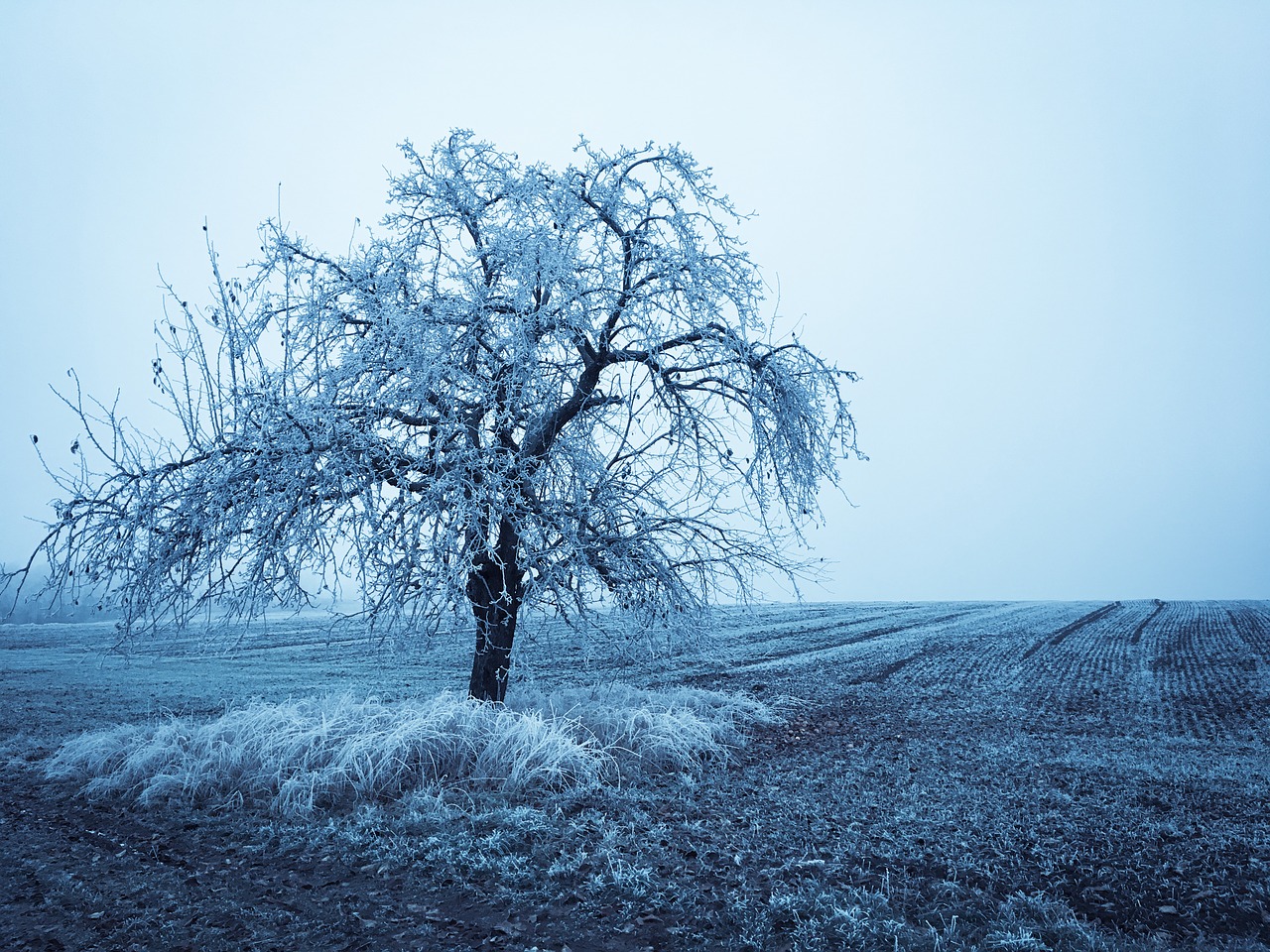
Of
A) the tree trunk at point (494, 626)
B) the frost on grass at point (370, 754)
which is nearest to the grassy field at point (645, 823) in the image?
the frost on grass at point (370, 754)

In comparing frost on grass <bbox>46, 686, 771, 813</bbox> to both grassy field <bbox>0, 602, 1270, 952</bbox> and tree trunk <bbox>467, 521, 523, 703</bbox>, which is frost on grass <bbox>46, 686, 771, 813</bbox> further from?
tree trunk <bbox>467, 521, 523, 703</bbox>

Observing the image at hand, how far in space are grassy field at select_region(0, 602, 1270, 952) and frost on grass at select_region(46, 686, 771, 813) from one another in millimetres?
31

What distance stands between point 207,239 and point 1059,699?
1333cm

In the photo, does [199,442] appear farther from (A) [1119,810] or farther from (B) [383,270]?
(A) [1119,810]

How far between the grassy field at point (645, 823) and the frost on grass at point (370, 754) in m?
0.03

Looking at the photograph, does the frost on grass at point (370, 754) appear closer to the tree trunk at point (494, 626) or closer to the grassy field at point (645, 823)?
the grassy field at point (645, 823)

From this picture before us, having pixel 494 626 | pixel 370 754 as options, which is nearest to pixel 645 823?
pixel 370 754

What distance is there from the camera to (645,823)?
18.9ft

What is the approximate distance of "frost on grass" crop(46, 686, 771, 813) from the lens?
6.49 m

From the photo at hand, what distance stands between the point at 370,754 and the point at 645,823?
104 inches

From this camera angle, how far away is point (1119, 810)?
590 centimetres

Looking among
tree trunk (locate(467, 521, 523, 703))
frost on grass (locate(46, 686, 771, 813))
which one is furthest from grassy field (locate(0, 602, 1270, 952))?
tree trunk (locate(467, 521, 523, 703))

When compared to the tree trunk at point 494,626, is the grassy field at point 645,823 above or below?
below

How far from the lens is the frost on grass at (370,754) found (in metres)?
6.49
